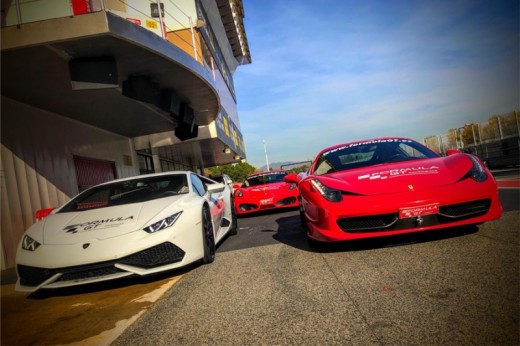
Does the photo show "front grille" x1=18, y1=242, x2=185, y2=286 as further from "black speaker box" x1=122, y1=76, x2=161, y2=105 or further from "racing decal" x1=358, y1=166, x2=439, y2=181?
"black speaker box" x1=122, y1=76, x2=161, y2=105

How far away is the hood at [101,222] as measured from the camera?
315 cm

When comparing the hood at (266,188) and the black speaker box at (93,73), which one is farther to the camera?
the hood at (266,188)

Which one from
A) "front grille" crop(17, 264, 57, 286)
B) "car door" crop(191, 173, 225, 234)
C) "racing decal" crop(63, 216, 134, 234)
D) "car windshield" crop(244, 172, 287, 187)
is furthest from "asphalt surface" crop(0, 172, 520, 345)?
"car windshield" crop(244, 172, 287, 187)

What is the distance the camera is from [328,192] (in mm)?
3336

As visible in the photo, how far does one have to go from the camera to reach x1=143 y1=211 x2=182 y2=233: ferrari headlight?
10.4 feet

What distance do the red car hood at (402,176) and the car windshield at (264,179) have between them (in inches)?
224

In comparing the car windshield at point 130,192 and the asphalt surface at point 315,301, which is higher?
the car windshield at point 130,192

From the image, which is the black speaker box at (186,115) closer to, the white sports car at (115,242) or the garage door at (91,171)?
the garage door at (91,171)

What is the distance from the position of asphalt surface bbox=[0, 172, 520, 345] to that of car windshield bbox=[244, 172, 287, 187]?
5.63m

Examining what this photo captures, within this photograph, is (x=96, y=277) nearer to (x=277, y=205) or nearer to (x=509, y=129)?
(x=277, y=205)

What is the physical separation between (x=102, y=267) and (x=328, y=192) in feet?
6.97

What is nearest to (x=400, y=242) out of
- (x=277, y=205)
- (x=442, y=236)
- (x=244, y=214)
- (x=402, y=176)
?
(x=442, y=236)

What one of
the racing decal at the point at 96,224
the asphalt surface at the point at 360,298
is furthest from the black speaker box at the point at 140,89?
the asphalt surface at the point at 360,298

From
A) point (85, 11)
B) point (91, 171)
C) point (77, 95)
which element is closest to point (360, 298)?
point (77, 95)
